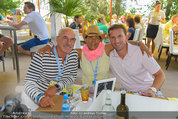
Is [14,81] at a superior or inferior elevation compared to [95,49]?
inferior

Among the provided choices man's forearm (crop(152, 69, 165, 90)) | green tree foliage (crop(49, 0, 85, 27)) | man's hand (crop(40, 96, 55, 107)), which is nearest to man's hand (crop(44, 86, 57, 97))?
man's hand (crop(40, 96, 55, 107))

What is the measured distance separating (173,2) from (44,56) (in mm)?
8605

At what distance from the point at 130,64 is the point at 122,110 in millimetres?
855

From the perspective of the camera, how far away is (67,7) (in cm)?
321

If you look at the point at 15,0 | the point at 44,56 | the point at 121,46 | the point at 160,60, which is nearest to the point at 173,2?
the point at 160,60

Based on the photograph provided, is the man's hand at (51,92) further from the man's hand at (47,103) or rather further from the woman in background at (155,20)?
the woman in background at (155,20)

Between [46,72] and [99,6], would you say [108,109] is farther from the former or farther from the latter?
[99,6]

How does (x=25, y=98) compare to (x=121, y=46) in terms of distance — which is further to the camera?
(x=121, y=46)

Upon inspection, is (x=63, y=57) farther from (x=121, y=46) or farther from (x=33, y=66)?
(x=121, y=46)

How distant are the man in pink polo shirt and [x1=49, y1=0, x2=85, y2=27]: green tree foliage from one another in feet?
5.88

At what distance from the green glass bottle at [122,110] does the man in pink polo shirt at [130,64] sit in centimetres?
80

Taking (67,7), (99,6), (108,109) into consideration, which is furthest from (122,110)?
(99,6)

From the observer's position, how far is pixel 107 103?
0.87 m

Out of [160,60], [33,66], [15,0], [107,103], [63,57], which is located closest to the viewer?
[107,103]
